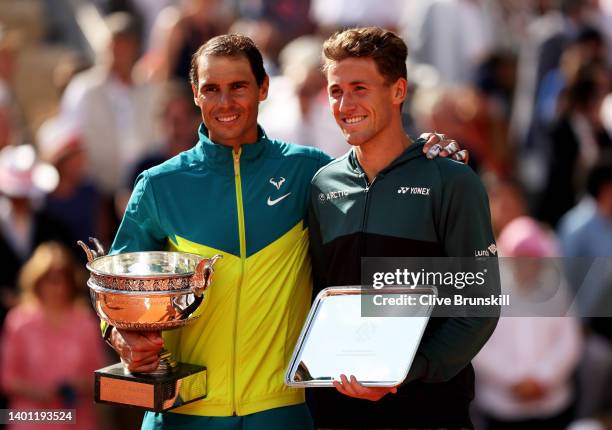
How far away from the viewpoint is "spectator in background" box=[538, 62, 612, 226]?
31.0ft

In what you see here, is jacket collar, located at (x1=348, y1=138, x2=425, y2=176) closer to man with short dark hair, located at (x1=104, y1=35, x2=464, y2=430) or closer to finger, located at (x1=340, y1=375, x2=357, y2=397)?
man with short dark hair, located at (x1=104, y1=35, x2=464, y2=430)

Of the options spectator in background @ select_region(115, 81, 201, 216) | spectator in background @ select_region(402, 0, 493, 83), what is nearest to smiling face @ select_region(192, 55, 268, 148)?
spectator in background @ select_region(115, 81, 201, 216)

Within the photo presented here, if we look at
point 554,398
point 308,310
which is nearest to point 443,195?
point 308,310

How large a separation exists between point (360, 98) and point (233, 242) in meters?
0.66

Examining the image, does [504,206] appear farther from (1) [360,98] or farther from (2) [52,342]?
(1) [360,98]

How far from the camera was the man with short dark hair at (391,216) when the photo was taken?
4297mm

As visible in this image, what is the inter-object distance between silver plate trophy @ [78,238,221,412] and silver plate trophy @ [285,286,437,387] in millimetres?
372

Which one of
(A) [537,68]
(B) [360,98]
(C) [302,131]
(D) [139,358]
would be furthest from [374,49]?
(A) [537,68]

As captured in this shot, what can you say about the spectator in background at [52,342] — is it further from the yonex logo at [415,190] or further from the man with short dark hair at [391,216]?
the yonex logo at [415,190]

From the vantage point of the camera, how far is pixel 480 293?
4312mm

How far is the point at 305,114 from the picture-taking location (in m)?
8.65

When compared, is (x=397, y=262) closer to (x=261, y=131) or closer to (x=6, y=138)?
(x=261, y=131)

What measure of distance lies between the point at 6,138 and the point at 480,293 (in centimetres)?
522

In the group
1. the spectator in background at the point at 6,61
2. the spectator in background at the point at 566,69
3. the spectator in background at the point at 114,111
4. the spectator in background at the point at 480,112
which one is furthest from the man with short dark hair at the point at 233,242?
the spectator in background at the point at 566,69
